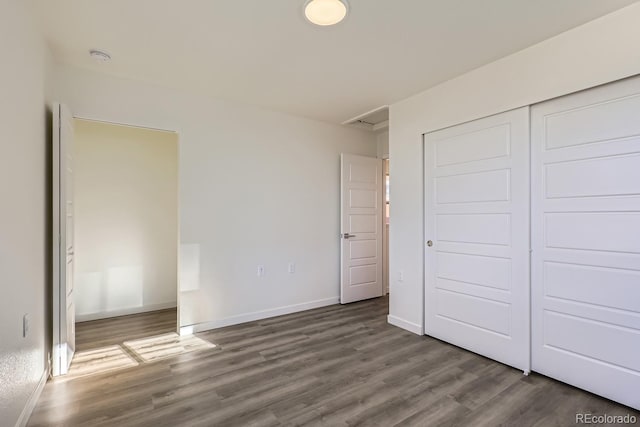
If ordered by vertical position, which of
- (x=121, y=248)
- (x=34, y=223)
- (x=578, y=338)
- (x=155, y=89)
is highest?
(x=155, y=89)

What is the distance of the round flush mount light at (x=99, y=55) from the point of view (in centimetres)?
256

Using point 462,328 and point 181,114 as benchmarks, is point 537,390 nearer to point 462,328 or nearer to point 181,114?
point 462,328

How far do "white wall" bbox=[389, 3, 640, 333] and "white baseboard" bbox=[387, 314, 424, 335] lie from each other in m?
0.01

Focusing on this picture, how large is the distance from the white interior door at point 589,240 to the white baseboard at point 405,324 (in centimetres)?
107

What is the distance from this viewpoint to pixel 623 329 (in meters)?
2.04

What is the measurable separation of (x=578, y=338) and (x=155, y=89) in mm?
4248

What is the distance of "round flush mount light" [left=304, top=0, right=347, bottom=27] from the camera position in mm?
1969

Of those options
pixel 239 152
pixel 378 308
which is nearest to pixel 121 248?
pixel 239 152

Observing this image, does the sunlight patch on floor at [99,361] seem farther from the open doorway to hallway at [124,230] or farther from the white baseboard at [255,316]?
the white baseboard at [255,316]

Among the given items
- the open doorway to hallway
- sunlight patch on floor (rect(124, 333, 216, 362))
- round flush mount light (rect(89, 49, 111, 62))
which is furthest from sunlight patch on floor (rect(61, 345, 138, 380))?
round flush mount light (rect(89, 49, 111, 62))

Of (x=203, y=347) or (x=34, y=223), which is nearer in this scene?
(x=34, y=223)

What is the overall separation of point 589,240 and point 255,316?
129 inches
